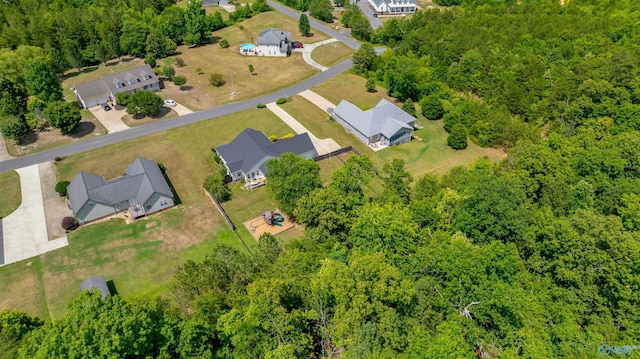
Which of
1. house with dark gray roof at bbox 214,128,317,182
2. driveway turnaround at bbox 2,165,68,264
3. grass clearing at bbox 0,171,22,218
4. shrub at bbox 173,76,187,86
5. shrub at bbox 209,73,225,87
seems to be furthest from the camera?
shrub at bbox 209,73,225,87

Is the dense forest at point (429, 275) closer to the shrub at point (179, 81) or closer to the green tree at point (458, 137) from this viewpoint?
the green tree at point (458, 137)

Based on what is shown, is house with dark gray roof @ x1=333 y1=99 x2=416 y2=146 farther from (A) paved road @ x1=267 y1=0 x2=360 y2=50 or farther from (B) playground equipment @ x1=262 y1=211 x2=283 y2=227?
(A) paved road @ x1=267 y1=0 x2=360 y2=50

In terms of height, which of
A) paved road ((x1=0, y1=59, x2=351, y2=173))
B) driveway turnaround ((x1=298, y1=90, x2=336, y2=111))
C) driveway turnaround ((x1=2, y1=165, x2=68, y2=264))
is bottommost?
paved road ((x1=0, y1=59, x2=351, y2=173))

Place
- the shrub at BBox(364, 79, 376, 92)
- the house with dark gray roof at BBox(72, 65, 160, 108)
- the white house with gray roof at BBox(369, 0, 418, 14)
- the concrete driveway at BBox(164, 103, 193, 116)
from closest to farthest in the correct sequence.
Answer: the concrete driveway at BBox(164, 103, 193, 116) → the house with dark gray roof at BBox(72, 65, 160, 108) → the shrub at BBox(364, 79, 376, 92) → the white house with gray roof at BBox(369, 0, 418, 14)

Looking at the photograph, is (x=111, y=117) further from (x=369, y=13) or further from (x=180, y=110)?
(x=369, y=13)

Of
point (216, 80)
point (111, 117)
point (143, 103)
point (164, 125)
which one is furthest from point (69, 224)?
point (216, 80)

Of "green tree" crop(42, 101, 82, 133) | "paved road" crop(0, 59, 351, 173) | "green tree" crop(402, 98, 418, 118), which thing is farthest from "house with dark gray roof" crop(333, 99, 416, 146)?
"green tree" crop(42, 101, 82, 133)
